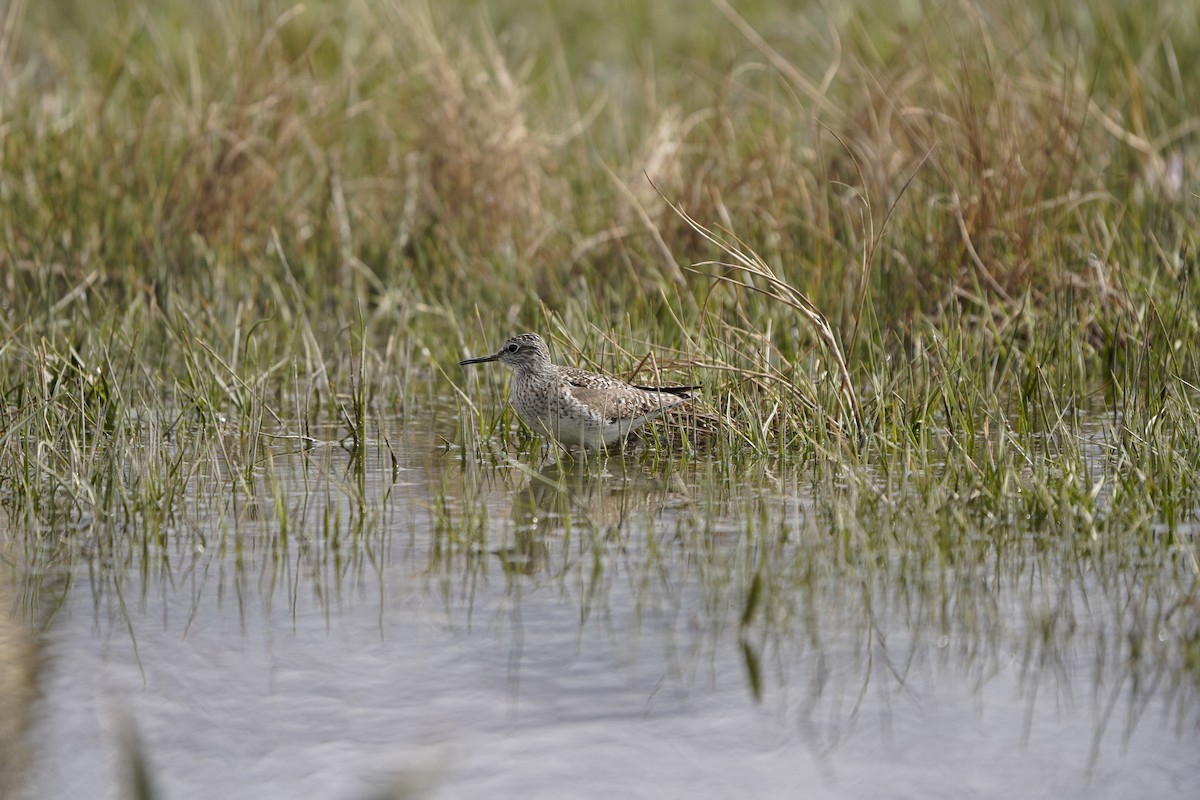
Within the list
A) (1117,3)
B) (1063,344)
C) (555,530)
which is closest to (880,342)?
(1063,344)

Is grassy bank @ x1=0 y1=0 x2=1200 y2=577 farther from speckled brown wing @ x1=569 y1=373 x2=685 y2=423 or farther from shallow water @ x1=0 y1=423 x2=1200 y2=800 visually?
shallow water @ x1=0 y1=423 x2=1200 y2=800

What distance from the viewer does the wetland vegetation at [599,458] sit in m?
3.87

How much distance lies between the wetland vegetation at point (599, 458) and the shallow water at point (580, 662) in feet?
0.05

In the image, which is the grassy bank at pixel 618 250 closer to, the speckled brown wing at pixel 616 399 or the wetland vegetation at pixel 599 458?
the wetland vegetation at pixel 599 458

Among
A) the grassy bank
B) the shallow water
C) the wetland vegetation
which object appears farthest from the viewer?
the grassy bank

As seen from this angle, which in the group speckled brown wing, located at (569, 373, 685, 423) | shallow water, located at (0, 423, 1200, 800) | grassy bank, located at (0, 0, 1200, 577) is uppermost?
grassy bank, located at (0, 0, 1200, 577)

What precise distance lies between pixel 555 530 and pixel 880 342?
2023 millimetres

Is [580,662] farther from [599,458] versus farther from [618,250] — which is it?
[618,250]

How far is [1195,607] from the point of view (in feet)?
14.3

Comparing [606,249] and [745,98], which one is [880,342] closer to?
[606,249]

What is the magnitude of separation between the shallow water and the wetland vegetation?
0.05 ft

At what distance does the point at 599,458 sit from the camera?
20.9 feet

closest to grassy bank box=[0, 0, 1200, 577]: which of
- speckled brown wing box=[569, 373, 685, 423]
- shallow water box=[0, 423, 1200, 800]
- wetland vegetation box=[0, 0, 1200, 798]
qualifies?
wetland vegetation box=[0, 0, 1200, 798]

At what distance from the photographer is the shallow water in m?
3.66
